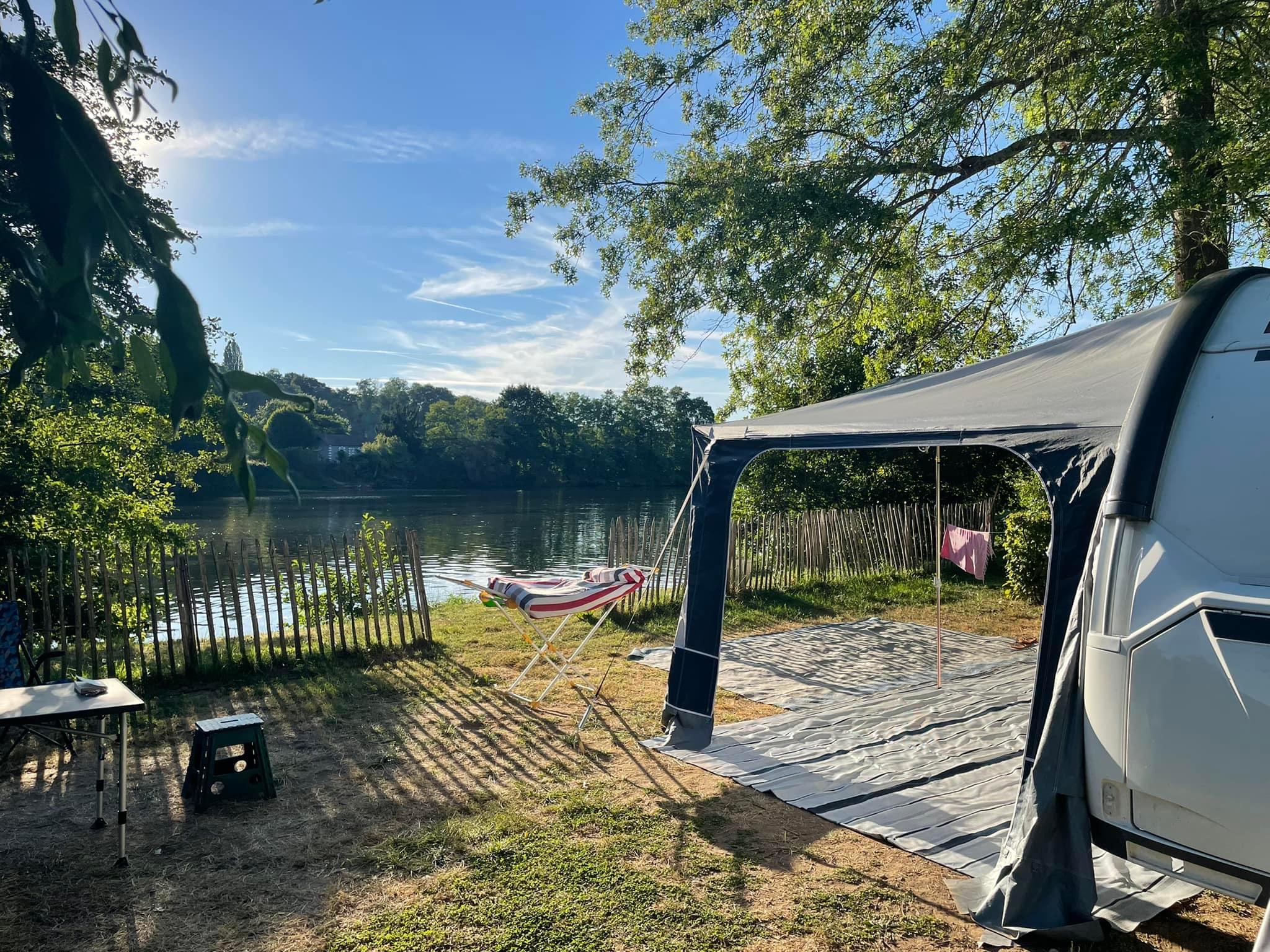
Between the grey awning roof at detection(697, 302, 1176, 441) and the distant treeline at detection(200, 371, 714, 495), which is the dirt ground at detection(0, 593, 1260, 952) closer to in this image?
the grey awning roof at detection(697, 302, 1176, 441)

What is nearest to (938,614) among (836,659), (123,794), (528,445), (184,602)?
(836,659)

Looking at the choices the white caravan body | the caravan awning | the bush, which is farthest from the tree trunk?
the white caravan body


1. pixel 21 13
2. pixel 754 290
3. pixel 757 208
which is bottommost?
pixel 21 13

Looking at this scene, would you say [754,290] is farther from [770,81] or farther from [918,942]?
[918,942]

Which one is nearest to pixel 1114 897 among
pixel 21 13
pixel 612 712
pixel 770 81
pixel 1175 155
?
pixel 612 712

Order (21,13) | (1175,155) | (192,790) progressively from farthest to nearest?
(1175,155)
(192,790)
(21,13)

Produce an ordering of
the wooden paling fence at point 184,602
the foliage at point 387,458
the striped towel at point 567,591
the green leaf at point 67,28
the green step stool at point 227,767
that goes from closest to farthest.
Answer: the green leaf at point 67,28 < the green step stool at point 227,767 < the striped towel at point 567,591 < the wooden paling fence at point 184,602 < the foliage at point 387,458

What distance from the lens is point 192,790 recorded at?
443 cm

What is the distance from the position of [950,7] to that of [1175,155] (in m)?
3.23

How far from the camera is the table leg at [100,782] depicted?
3.70 metres

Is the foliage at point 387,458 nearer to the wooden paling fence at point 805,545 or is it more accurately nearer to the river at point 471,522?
the river at point 471,522

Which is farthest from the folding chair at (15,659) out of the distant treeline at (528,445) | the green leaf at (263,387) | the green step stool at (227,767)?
the distant treeline at (528,445)

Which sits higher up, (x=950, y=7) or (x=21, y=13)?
(x=950, y=7)

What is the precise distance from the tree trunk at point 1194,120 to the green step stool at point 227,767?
26.0 ft
